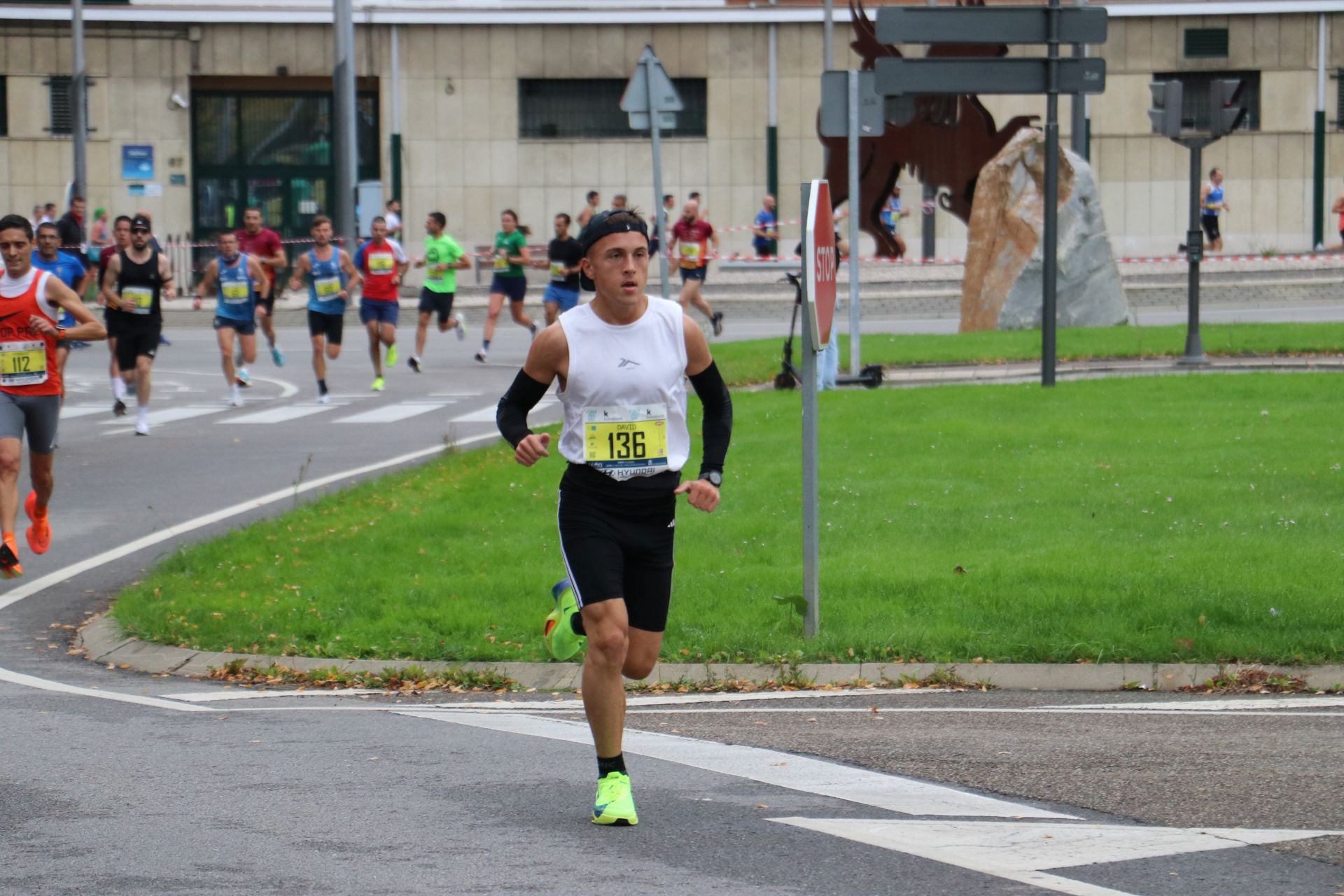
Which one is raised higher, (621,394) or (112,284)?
(112,284)

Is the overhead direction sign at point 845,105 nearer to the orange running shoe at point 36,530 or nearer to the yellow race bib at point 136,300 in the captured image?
the yellow race bib at point 136,300

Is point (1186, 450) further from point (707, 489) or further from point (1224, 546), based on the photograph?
point (707, 489)

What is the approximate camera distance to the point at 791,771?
21.0 ft

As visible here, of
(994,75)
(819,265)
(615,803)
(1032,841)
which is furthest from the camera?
(994,75)

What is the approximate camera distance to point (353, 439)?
17.4 meters

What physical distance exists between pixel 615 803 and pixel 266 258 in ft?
73.8

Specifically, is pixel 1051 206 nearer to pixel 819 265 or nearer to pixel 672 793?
pixel 819 265

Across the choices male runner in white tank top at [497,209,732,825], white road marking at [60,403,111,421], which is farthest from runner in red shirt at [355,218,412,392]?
male runner in white tank top at [497,209,732,825]

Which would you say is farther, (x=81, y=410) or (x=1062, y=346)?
(x=1062, y=346)

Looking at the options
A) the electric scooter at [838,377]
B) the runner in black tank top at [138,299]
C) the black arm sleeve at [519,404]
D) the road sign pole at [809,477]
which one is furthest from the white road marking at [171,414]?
the black arm sleeve at [519,404]

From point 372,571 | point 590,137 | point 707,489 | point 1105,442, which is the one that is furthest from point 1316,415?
point 590,137

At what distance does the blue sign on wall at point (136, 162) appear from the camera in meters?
42.6

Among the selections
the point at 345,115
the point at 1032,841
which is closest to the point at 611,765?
the point at 1032,841

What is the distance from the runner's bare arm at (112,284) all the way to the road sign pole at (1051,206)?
26.9 feet
